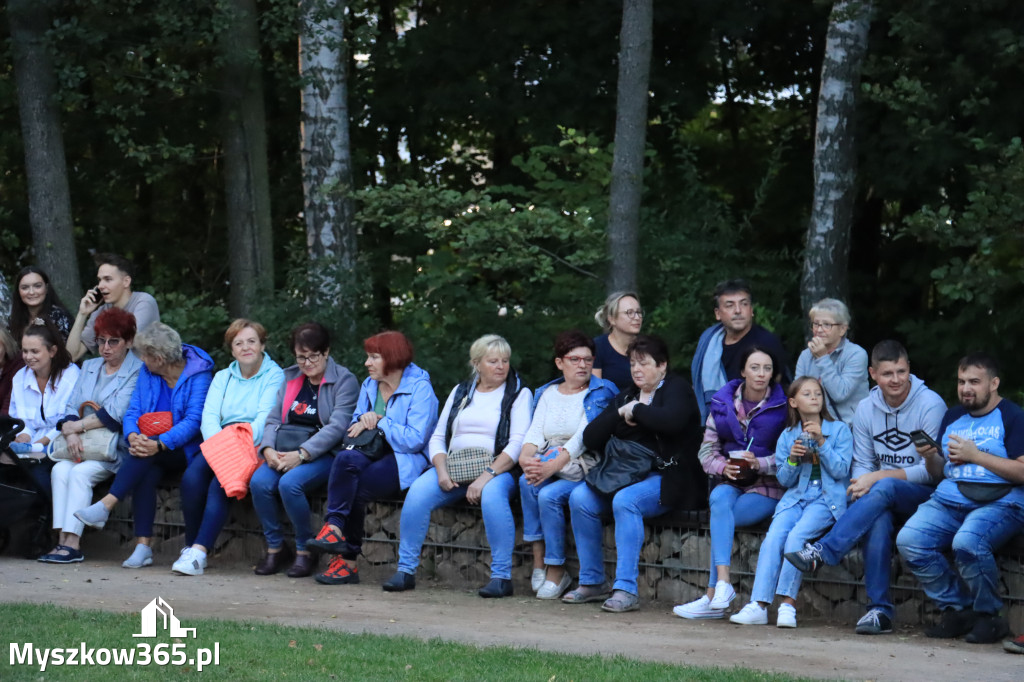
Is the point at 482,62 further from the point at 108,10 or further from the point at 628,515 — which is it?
the point at 628,515

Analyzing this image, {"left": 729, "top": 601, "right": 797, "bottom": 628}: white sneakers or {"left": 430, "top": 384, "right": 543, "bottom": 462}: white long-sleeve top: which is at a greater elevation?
{"left": 430, "top": 384, "right": 543, "bottom": 462}: white long-sleeve top

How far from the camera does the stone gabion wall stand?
23.0ft

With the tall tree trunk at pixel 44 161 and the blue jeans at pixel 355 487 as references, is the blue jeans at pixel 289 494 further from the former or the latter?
the tall tree trunk at pixel 44 161

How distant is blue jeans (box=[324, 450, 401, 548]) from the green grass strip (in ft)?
5.13

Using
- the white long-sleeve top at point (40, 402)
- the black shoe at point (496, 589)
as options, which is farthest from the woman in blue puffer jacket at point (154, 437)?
the black shoe at point (496, 589)

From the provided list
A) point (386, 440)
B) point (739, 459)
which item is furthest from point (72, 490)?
point (739, 459)

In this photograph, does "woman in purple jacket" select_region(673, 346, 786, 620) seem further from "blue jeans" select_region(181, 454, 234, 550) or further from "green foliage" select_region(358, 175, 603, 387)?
"green foliage" select_region(358, 175, 603, 387)

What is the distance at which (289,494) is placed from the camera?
→ 8.28 metres

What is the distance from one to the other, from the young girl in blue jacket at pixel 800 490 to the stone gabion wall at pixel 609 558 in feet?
0.96

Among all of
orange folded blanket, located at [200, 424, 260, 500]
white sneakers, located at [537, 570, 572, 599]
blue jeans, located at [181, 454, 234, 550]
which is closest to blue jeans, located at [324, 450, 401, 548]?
orange folded blanket, located at [200, 424, 260, 500]

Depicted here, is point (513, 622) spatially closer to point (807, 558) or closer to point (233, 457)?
point (807, 558)

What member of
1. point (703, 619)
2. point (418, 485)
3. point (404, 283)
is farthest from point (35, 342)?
point (404, 283)

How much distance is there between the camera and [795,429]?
708 cm

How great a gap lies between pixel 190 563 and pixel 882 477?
161 inches
